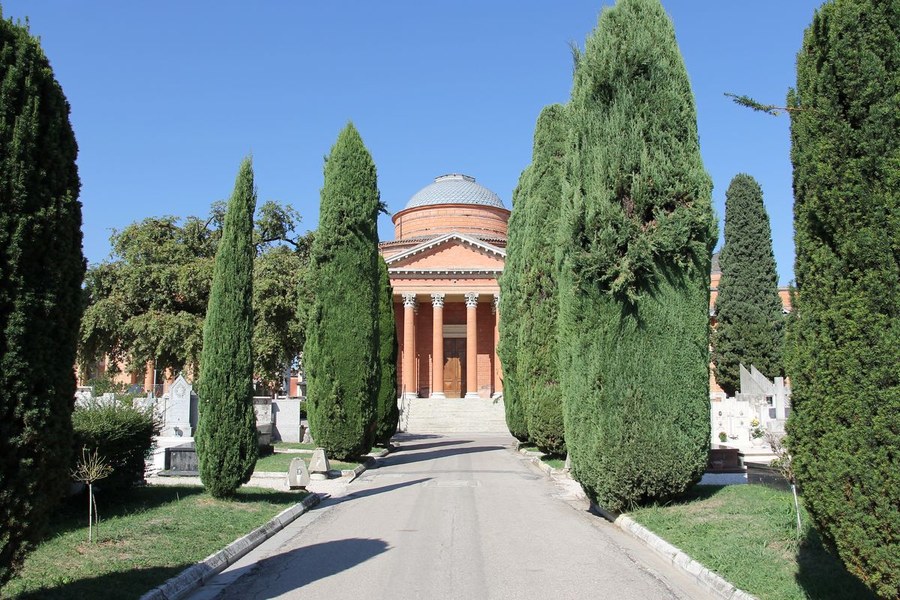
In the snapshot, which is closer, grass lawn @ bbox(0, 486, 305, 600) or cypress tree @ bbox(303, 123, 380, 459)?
grass lawn @ bbox(0, 486, 305, 600)

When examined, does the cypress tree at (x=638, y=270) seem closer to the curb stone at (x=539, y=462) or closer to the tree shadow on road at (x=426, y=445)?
the curb stone at (x=539, y=462)

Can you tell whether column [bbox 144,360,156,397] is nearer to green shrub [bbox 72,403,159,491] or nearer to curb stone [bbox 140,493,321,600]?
green shrub [bbox 72,403,159,491]

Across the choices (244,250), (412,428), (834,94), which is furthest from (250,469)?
(412,428)

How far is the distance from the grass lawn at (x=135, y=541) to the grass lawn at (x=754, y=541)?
491 cm

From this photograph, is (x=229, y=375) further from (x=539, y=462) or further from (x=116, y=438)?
(x=539, y=462)

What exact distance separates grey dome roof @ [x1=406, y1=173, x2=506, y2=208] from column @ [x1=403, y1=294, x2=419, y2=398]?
37.9 ft

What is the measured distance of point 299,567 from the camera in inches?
288

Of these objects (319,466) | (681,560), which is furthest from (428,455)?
(681,560)

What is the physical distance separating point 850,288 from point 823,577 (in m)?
2.58

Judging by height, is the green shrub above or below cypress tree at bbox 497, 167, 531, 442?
below

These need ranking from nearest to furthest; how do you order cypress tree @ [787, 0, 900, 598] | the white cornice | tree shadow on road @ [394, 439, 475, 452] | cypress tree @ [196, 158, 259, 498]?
cypress tree @ [787, 0, 900, 598], cypress tree @ [196, 158, 259, 498], tree shadow on road @ [394, 439, 475, 452], the white cornice

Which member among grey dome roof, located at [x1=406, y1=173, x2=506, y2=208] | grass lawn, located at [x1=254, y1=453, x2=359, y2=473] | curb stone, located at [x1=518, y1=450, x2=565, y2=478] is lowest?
curb stone, located at [x1=518, y1=450, x2=565, y2=478]

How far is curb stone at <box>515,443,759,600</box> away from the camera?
19.1 ft

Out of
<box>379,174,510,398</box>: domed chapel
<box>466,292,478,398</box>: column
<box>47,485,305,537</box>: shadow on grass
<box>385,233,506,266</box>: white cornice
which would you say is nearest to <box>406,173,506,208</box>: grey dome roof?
<box>379,174,510,398</box>: domed chapel
